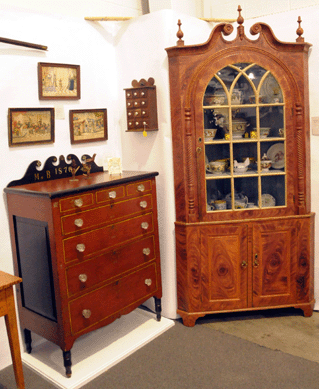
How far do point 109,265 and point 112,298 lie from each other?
24 cm

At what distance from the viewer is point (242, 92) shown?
9.77 ft

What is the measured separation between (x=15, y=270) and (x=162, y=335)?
1.20m

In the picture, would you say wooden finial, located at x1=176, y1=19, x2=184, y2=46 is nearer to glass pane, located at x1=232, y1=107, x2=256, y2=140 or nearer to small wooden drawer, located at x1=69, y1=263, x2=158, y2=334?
glass pane, located at x1=232, y1=107, x2=256, y2=140

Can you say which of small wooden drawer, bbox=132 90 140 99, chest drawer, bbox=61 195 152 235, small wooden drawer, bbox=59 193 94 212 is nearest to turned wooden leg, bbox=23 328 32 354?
chest drawer, bbox=61 195 152 235

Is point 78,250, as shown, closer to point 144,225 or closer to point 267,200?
point 144,225

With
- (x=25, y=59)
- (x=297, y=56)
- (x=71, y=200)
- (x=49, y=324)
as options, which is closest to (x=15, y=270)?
(x=49, y=324)

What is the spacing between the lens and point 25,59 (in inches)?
109

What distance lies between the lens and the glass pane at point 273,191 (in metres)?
3.07

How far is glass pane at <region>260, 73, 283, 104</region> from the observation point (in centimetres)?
295

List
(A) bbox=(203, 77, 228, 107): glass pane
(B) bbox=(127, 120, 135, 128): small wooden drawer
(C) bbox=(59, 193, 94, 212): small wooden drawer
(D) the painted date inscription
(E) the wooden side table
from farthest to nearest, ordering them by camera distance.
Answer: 1. (B) bbox=(127, 120, 135, 128): small wooden drawer
2. (A) bbox=(203, 77, 228, 107): glass pane
3. (D) the painted date inscription
4. (C) bbox=(59, 193, 94, 212): small wooden drawer
5. (E) the wooden side table

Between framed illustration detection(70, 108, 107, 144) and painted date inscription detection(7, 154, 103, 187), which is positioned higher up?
framed illustration detection(70, 108, 107, 144)

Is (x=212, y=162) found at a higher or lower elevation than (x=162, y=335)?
higher

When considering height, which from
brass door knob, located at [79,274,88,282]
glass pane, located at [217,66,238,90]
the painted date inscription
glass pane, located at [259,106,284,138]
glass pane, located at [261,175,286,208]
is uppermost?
glass pane, located at [217,66,238,90]

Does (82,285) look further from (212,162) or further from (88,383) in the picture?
(212,162)
